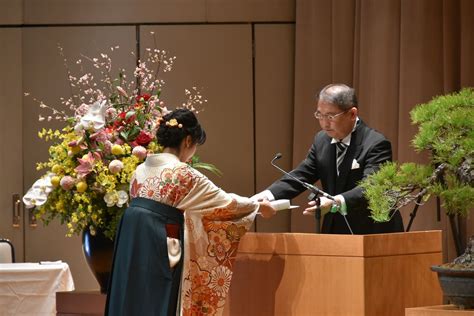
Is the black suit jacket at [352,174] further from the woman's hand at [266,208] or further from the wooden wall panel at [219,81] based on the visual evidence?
the wooden wall panel at [219,81]

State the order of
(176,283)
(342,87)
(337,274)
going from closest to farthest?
(337,274), (176,283), (342,87)

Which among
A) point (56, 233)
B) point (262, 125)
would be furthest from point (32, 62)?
point (262, 125)

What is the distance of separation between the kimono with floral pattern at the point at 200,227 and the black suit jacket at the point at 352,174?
64cm

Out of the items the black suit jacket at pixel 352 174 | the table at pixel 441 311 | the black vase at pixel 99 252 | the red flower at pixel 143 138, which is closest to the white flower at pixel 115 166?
the red flower at pixel 143 138

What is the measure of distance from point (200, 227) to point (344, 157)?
2.94 ft

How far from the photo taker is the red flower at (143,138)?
4234mm

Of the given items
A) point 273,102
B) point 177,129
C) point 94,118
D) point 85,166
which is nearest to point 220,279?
point 177,129

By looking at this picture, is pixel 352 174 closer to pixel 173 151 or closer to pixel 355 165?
pixel 355 165

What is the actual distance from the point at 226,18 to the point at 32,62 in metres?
1.42

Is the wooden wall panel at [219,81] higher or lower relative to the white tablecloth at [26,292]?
higher

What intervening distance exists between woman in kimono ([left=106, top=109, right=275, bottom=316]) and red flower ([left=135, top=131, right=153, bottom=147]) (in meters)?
0.41

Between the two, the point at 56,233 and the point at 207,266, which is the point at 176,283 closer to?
the point at 207,266

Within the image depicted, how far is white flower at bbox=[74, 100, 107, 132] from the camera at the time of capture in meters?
4.18

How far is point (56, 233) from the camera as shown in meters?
7.16
